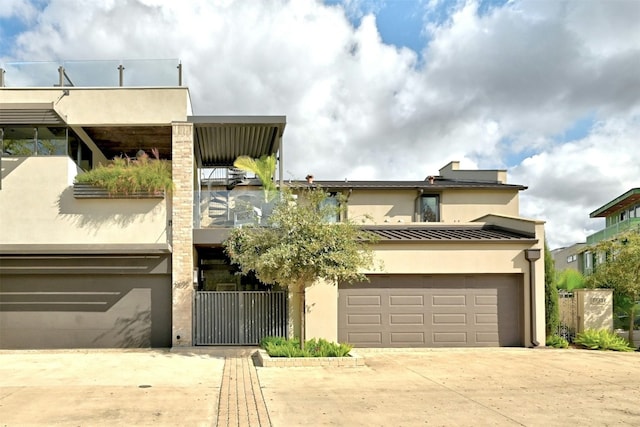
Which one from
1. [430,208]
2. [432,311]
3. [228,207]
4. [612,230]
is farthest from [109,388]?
[612,230]

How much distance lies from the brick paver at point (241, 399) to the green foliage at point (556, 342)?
9643mm

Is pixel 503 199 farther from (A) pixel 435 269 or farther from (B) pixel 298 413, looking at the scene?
(B) pixel 298 413

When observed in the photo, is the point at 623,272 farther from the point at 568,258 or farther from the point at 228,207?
the point at 568,258

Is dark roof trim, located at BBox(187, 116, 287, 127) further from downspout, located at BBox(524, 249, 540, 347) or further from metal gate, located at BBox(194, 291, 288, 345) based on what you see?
downspout, located at BBox(524, 249, 540, 347)

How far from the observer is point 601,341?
1761 cm

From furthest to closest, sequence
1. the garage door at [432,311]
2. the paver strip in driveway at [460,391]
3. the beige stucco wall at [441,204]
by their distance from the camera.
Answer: the beige stucco wall at [441,204] < the garage door at [432,311] < the paver strip in driveway at [460,391]

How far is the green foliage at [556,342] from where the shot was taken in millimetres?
17531

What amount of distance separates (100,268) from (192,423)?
9.60 m

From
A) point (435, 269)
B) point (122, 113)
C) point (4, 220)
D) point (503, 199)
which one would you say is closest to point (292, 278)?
point (435, 269)

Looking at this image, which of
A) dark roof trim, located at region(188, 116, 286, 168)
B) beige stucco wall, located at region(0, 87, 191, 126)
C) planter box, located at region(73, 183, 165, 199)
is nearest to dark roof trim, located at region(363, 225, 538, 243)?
dark roof trim, located at region(188, 116, 286, 168)

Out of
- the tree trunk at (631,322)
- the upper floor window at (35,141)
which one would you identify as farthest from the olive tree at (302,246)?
the tree trunk at (631,322)

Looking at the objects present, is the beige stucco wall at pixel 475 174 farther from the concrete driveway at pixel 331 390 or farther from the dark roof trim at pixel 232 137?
the concrete driveway at pixel 331 390

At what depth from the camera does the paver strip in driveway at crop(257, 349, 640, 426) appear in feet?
28.4

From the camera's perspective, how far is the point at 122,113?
57.1 ft
